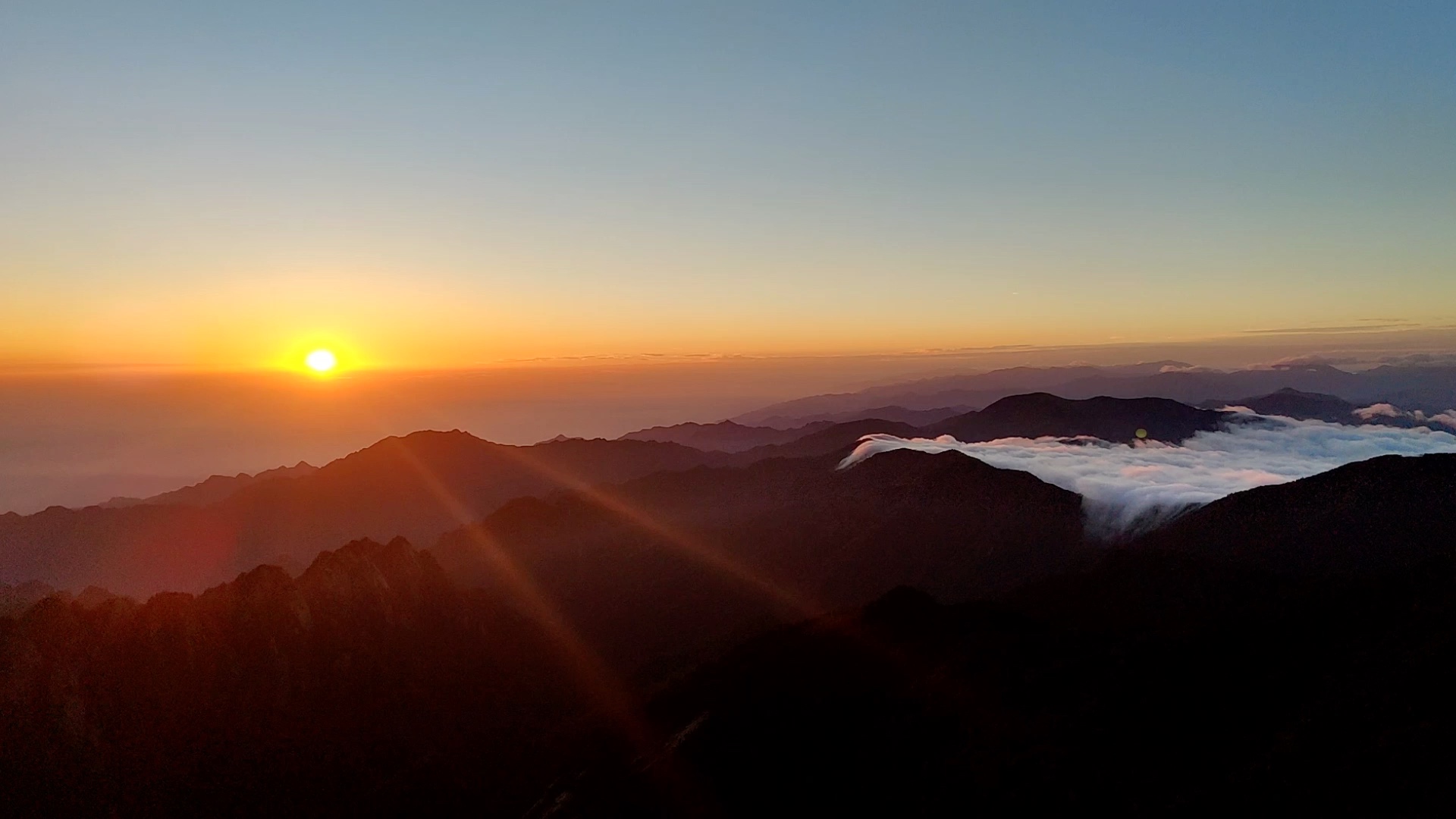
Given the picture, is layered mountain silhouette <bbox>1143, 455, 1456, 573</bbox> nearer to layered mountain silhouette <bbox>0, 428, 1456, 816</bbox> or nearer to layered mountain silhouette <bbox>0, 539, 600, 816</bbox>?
layered mountain silhouette <bbox>0, 428, 1456, 816</bbox>

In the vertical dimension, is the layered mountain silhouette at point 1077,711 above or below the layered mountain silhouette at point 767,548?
above

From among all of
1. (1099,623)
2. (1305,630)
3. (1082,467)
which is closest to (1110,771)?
(1305,630)

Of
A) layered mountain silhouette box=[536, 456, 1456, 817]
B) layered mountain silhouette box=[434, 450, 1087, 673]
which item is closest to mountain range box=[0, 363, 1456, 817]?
layered mountain silhouette box=[536, 456, 1456, 817]

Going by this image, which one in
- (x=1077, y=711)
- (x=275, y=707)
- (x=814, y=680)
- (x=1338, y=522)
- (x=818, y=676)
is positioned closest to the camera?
(x=1077, y=711)

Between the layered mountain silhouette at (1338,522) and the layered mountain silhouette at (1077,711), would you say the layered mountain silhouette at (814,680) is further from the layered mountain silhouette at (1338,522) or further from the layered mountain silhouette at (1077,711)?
the layered mountain silhouette at (1338,522)

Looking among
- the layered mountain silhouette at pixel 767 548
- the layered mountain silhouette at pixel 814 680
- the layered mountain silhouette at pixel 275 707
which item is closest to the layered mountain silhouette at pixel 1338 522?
the layered mountain silhouette at pixel 814 680

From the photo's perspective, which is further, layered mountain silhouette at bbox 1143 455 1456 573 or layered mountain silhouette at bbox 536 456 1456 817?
layered mountain silhouette at bbox 1143 455 1456 573

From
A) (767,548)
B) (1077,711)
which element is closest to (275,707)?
(1077,711)

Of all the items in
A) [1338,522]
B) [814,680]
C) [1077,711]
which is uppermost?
[1077,711]

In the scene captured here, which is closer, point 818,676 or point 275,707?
point 818,676

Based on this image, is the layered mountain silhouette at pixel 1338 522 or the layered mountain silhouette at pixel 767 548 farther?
the layered mountain silhouette at pixel 767 548

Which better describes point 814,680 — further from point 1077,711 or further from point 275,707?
point 275,707
